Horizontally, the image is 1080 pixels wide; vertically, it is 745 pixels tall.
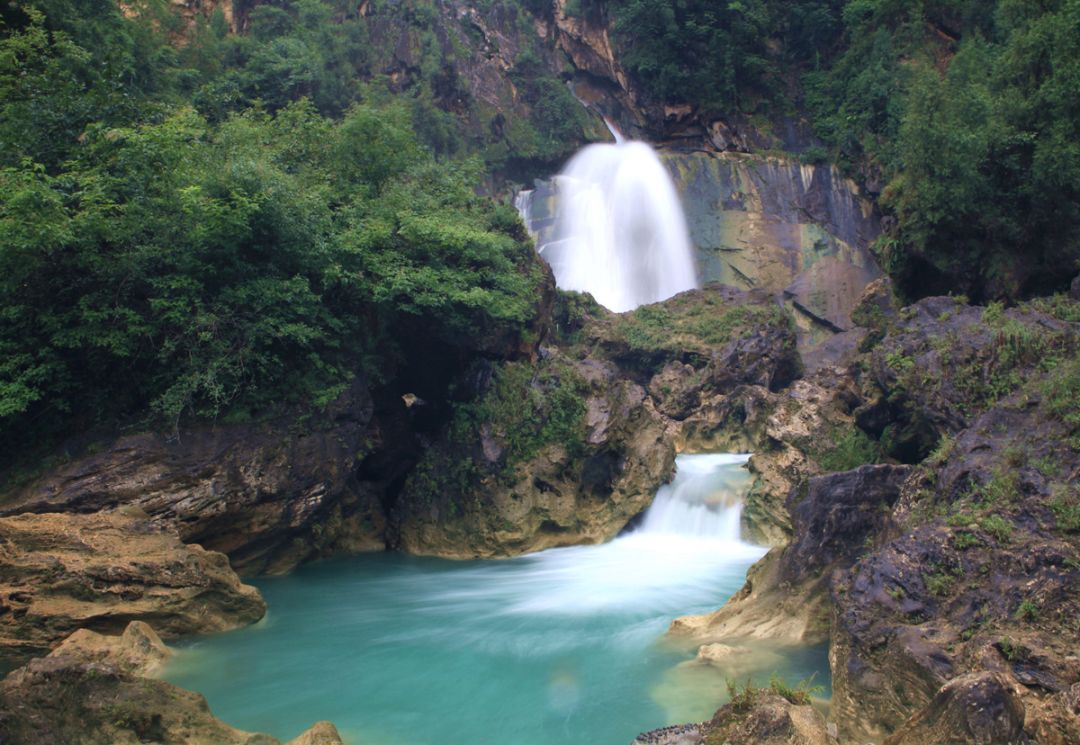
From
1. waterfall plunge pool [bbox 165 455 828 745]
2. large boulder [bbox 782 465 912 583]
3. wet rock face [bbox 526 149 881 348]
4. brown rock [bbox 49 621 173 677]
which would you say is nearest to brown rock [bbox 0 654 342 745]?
waterfall plunge pool [bbox 165 455 828 745]

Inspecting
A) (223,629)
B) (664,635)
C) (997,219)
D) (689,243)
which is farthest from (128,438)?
(689,243)

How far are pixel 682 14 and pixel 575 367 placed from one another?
74.4ft

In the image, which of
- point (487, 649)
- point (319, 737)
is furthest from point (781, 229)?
point (319, 737)

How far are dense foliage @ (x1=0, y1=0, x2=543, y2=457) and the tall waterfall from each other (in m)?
13.0

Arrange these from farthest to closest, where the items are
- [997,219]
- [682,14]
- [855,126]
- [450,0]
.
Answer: [450,0] → [682,14] → [855,126] → [997,219]

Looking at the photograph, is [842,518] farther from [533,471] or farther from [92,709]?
[92,709]

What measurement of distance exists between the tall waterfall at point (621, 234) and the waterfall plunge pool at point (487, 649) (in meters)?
15.6

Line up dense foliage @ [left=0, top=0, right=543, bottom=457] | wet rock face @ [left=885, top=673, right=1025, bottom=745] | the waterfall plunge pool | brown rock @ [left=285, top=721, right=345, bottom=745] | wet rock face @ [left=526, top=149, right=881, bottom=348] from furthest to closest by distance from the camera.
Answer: wet rock face @ [left=526, top=149, right=881, bottom=348] < dense foliage @ [left=0, top=0, right=543, bottom=457] < the waterfall plunge pool < brown rock @ [left=285, top=721, right=345, bottom=745] < wet rock face @ [left=885, top=673, right=1025, bottom=745]

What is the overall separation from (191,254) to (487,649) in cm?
793

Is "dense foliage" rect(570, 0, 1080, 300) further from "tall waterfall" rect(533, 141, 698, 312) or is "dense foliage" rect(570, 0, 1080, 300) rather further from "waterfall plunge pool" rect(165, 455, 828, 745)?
"tall waterfall" rect(533, 141, 698, 312)

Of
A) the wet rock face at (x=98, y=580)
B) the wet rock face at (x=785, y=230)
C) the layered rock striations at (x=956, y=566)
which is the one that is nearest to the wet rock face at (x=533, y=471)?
the layered rock striations at (x=956, y=566)

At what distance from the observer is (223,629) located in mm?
10562

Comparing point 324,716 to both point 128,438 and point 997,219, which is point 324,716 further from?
point 997,219

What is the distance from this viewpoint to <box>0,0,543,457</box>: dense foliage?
11141mm
